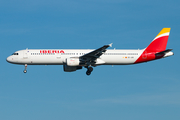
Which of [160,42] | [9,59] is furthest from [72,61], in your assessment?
[160,42]

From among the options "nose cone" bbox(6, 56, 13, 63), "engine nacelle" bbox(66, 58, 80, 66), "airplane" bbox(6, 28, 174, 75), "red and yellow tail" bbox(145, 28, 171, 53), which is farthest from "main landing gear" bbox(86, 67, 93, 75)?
"nose cone" bbox(6, 56, 13, 63)

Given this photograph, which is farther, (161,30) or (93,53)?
(161,30)

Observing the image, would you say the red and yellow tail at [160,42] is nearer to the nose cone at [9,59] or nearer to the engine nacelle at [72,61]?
the engine nacelle at [72,61]

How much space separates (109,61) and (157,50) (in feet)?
31.8

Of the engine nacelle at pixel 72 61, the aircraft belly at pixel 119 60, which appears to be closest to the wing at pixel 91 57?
the engine nacelle at pixel 72 61

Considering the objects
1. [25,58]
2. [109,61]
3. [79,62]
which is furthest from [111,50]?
[25,58]

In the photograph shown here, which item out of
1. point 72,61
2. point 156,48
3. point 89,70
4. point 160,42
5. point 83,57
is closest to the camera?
point 72,61

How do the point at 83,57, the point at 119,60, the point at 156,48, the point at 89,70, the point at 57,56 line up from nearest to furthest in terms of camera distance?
the point at 83,57
the point at 57,56
the point at 89,70
the point at 119,60
the point at 156,48

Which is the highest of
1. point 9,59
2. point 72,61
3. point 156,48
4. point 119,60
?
point 156,48

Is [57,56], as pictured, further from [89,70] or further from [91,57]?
[89,70]

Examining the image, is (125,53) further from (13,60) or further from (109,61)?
(13,60)

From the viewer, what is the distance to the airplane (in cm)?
5769

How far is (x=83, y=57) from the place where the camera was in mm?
57562

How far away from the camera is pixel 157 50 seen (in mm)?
61750
